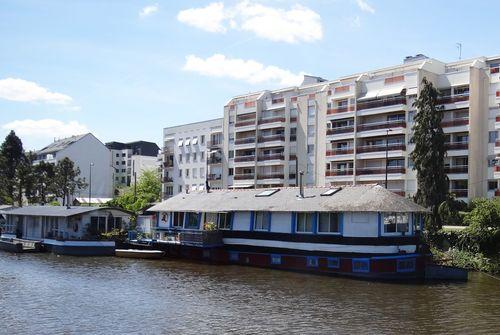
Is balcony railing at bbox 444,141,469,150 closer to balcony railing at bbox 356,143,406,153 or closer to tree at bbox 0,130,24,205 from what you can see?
balcony railing at bbox 356,143,406,153

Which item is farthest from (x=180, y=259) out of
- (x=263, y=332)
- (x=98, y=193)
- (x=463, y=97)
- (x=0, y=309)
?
(x=98, y=193)

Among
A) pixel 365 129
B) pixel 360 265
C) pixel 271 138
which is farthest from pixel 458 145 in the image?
pixel 360 265

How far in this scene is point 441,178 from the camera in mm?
53719

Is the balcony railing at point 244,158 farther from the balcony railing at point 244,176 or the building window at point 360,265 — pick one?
the building window at point 360,265

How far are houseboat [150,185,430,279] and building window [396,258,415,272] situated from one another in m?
0.06

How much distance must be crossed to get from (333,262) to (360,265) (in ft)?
6.60

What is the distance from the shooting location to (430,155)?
178 feet

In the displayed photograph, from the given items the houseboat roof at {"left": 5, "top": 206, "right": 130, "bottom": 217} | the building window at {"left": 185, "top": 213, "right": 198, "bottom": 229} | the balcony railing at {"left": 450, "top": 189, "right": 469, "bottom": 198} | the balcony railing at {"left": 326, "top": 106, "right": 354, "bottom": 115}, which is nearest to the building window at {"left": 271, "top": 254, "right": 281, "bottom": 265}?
the building window at {"left": 185, "top": 213, "right": 198, "bottom": 229}

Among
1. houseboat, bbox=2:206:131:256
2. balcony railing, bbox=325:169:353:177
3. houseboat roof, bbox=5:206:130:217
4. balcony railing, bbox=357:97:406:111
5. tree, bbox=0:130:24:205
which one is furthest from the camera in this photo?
tree, bbox=0:130:24:205

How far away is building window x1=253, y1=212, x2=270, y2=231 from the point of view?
43344 millimetres

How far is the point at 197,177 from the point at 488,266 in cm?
6658

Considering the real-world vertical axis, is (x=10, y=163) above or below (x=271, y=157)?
below

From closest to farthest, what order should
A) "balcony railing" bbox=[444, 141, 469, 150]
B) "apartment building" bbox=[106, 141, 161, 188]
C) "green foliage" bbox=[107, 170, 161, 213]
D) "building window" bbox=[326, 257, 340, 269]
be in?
"building window" bbox=[326, 257, 340, 269]
"balcony railing" bbox=[444, 141, 469, 150]
"green foliage" bbox=[107, 170, 161, 213]
"apartment building" bbox=[106, 141, 161, 188]

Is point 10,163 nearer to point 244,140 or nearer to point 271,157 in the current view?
point 244,140
